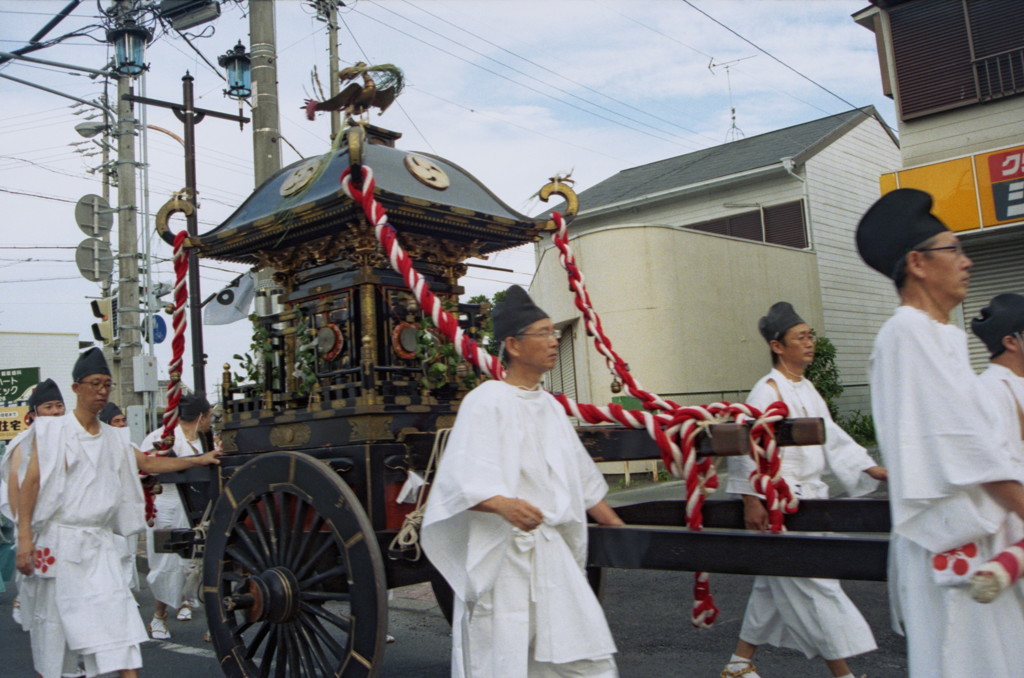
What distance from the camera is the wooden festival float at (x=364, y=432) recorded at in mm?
3535

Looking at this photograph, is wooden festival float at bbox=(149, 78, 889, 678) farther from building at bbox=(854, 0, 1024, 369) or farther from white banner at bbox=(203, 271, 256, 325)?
building at bbox=(854, 0, 1024, 369)

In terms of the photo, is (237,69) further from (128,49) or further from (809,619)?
(809,619)

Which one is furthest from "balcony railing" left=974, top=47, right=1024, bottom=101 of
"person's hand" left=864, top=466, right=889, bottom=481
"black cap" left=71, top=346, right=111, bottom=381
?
"black cap" left=71, top=346, right=111, bottom=381

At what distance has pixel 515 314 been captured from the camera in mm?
3582

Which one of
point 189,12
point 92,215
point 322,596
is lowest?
point 322,596

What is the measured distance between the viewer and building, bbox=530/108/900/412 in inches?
598

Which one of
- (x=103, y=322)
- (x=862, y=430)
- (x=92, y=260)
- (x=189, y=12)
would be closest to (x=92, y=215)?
(x=92, y=260)

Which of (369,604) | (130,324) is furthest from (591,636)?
(130,324)

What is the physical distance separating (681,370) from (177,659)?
10595mm

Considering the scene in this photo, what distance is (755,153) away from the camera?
19.7 m

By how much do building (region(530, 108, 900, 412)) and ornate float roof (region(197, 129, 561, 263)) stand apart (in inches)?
332

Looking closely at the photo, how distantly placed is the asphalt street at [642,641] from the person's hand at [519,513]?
7.29 feet

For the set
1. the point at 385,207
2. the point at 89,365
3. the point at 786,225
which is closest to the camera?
the point at 385,207

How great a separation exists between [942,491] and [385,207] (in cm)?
304
